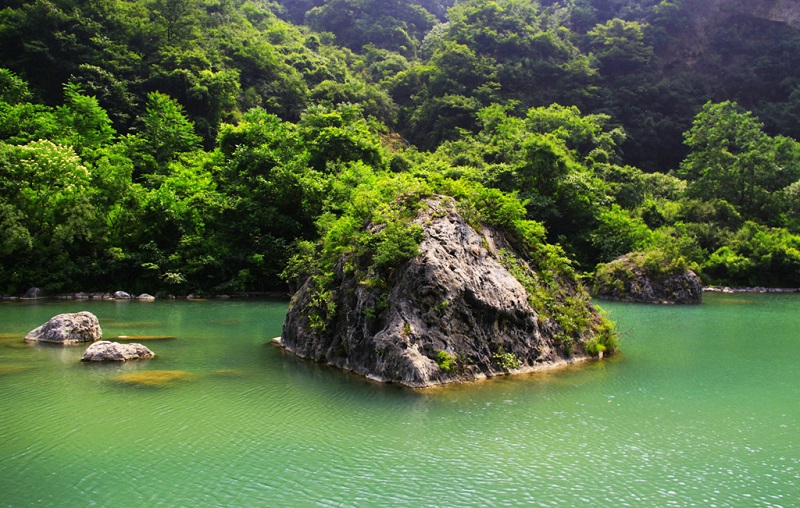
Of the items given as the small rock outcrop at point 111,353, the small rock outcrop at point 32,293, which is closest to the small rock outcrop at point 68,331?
the small rock outcrop at point 111,353

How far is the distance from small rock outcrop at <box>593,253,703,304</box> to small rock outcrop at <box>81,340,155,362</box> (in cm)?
2741

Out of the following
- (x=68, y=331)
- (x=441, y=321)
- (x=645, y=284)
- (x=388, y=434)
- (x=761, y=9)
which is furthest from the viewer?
(x=761, y=9)

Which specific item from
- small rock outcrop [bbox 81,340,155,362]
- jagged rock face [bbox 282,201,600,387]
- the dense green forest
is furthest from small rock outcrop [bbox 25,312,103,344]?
jagged rock face [bbox 282,201,600,387]

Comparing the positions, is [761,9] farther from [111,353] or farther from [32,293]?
[111,353]

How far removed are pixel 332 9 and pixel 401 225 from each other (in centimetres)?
9811

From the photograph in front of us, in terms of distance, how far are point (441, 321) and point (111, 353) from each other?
29.3 feet

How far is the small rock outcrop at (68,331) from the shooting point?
17592 millimetres

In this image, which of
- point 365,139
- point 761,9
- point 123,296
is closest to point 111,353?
point 123,296

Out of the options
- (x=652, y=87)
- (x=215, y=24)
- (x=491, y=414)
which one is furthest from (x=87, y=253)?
(x=652, y=87)

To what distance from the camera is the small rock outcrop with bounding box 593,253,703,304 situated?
33.1 m

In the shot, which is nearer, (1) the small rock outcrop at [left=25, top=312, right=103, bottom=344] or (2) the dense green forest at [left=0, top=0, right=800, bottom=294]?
(1) the small rock outcrop at [left=25, top=312, right=103, bottom=344]

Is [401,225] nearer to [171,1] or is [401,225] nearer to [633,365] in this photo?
[633,365]

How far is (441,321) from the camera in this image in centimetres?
1357

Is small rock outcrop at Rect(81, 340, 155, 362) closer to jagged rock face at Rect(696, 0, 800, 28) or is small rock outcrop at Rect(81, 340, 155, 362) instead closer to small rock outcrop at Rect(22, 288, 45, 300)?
small rock outcrop at Rect(22, 288, 45, 300)
